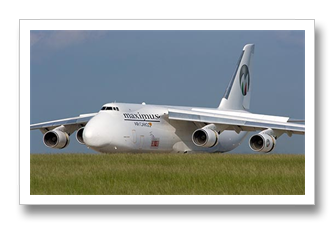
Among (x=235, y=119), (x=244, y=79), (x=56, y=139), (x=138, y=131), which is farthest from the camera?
(x=244, y=79)

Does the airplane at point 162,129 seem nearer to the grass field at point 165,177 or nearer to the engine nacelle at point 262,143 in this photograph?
the engine nacelle at point 262,143

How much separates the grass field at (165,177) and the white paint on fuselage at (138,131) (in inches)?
234

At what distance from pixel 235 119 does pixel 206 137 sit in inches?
71.7

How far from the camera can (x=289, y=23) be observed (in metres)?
16.4

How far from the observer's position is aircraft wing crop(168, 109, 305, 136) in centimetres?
3262

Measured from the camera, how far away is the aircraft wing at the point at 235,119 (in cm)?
3262

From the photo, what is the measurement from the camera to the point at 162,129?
35062 mm

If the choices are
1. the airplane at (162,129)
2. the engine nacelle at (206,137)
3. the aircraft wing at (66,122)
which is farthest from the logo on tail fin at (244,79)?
the aircraft wing at (66,122)

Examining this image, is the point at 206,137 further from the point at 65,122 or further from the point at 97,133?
the point at 65,122

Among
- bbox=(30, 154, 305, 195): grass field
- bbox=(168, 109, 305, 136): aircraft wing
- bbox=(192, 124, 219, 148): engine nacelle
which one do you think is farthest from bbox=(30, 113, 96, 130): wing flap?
bbox=(30, 154, 305, 195): grass field

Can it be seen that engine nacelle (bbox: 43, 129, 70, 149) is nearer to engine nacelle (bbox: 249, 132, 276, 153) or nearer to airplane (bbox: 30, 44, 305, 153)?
airplane (bbox: 30, 44, 305, 153)

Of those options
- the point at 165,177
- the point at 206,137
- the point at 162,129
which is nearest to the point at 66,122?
the point at 162,129

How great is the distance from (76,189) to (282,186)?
202 inches

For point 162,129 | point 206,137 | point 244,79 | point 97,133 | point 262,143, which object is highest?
point 244,79
